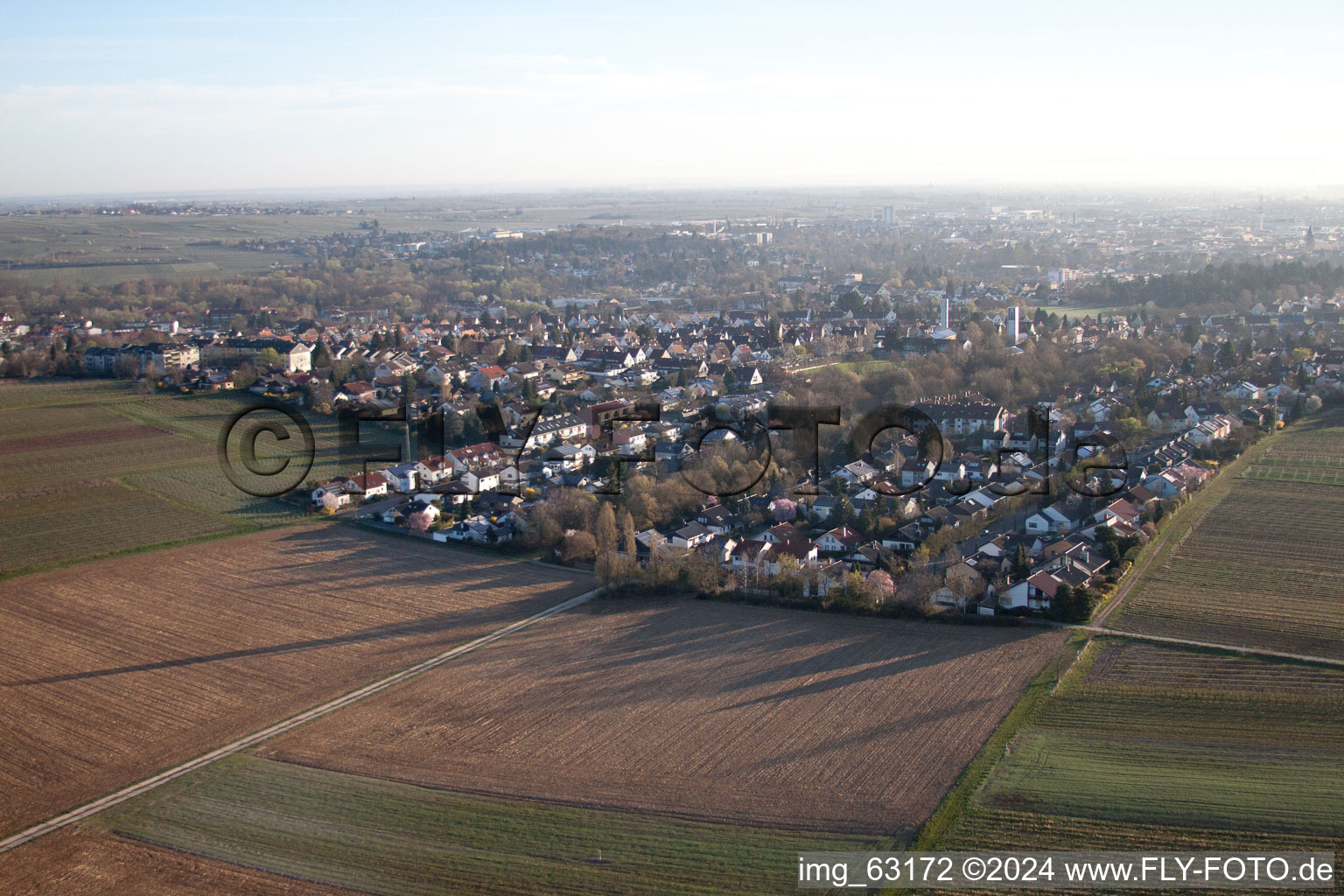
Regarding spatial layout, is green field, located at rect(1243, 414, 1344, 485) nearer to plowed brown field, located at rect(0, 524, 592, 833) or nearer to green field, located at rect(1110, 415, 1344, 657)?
green field, located at rect(1110, 415, 1344, 657)

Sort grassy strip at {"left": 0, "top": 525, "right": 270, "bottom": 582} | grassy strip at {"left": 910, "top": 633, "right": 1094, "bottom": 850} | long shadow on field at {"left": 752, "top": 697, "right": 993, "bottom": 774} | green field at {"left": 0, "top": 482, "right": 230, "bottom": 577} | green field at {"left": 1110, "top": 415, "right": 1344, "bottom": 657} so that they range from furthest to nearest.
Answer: green field at {"left": 0, "top": 482, "right": 230, "bottom": 577} < grassy strip at {"left": 0, "top": 525, "right": 270, "bottom": 582} < green field at {"left": 1110, "top": 415, "right": 1344, "bottom": 657} < long shadow on field at {"left": 752, "top": 697, "right": 993, "bottom": 774} < grassy strip at {"left": 910, "top": 633, "right": 1094, "bottom": 850}

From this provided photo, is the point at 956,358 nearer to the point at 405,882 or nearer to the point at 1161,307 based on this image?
the point at 1161,307

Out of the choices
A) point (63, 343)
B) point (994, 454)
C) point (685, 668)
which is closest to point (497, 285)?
point (63, 343)

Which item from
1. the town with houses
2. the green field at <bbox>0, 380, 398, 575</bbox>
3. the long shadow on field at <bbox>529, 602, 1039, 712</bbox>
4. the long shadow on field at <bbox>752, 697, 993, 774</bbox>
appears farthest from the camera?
the green field at <bbox>0, 380, 398, 575</bbox>

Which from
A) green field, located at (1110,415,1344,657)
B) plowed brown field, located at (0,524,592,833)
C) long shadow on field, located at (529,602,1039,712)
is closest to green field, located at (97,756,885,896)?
plowed brown field, located at (0,524,592,833)

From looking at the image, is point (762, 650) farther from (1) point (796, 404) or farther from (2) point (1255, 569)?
(1) point (796, 404)

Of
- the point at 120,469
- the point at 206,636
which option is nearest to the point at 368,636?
the point at 206,636
